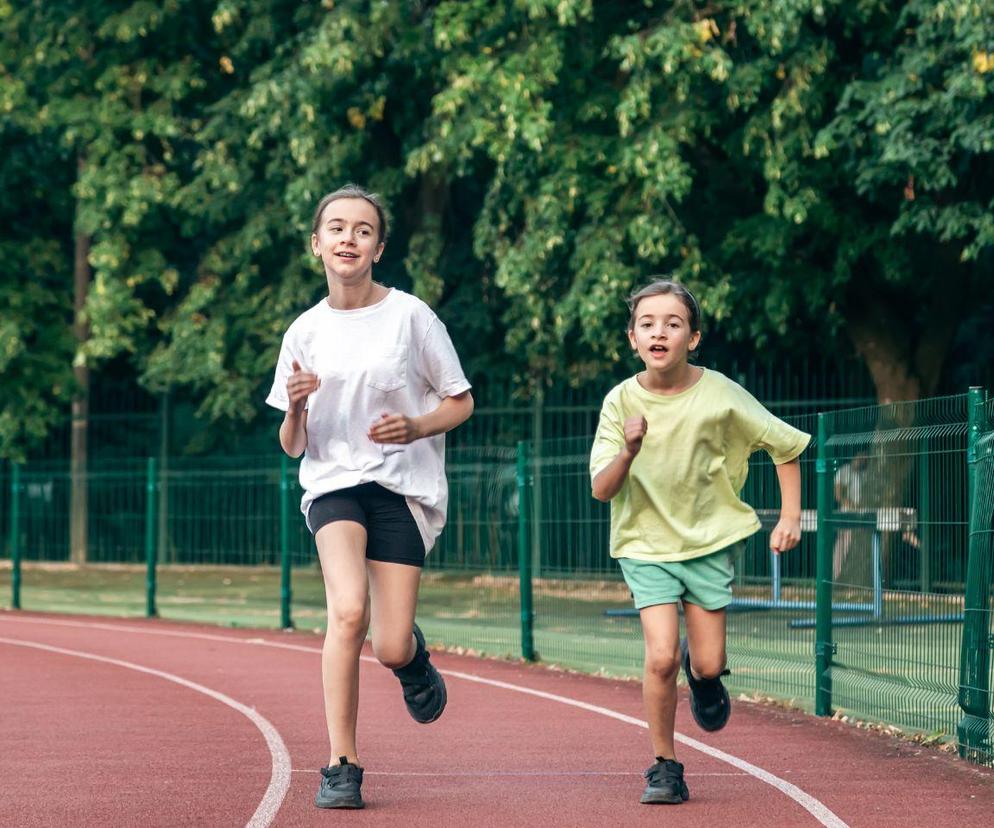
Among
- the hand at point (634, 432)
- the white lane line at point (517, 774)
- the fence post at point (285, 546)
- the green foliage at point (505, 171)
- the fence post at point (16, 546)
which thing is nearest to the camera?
the hand at point (634, 432)

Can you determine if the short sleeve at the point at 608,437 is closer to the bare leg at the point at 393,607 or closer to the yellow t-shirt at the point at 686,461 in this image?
the yellow t-shirt at the point at 686,461

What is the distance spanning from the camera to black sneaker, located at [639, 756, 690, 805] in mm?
7379

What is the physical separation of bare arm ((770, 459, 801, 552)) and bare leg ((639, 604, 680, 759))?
493 millimetres

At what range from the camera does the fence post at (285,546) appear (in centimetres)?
1898

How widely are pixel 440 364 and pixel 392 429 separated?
0.52 m

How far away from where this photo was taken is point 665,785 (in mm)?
7379

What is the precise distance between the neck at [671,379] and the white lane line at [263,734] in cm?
219

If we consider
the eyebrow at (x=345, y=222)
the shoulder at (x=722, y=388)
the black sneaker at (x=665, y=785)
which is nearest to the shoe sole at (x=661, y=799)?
the black sneaker at (x=665, y=785)

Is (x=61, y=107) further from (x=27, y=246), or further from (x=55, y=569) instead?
(x=55, y=569)

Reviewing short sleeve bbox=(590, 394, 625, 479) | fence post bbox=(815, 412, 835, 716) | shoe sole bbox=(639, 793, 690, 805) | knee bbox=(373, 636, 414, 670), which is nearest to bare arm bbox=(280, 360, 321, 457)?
knee bbox=(373, 636, 414, 670)

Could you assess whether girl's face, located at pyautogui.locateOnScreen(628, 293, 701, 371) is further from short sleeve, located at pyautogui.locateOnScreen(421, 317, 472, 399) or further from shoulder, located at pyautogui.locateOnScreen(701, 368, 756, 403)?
short sleeve, located at pyautogui.locateOnScreen(421, 317, 472, 399)

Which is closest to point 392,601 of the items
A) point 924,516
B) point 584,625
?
point 924,516

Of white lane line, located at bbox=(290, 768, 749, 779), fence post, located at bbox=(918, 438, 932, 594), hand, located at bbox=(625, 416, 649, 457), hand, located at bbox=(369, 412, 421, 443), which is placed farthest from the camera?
fence post, located at bbox=(918, 438, 932, 594)

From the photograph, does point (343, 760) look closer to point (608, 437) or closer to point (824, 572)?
point (608, 437)
